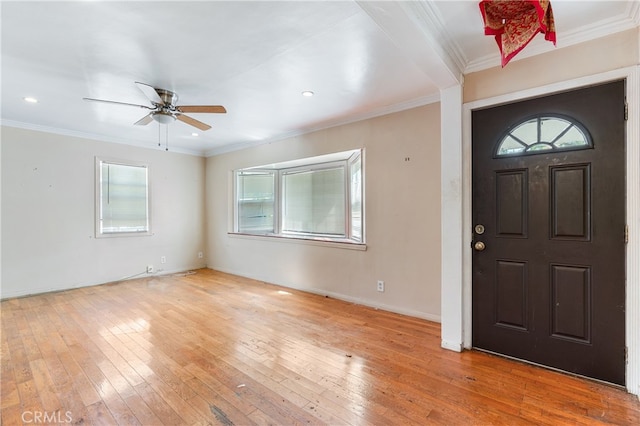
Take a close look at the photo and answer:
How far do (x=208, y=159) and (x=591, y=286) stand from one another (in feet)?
19.9

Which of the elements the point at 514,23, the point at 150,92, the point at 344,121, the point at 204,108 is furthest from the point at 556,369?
the point at 150,92

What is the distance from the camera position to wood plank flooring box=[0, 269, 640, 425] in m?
1.68

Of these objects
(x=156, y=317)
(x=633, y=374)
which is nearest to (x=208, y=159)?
(x=156, y=317)

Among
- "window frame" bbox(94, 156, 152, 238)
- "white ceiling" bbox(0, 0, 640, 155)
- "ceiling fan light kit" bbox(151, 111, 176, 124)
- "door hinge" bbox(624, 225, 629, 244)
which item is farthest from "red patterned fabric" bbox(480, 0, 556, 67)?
"window frame" bbox(94, 156, 152, 238)

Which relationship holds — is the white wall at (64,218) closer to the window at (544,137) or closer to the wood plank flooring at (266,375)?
the wood plank flooring at (266,375)

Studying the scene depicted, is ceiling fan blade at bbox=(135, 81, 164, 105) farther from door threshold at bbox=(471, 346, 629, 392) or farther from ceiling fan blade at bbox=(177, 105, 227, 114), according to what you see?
door threshold at bbox=(471, 346, 629, 392)

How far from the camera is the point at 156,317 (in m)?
3.25

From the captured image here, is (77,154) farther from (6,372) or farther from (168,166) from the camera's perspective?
(6,372)

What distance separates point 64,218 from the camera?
4305mm

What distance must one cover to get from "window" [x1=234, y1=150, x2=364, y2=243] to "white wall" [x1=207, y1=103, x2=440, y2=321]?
0.24m

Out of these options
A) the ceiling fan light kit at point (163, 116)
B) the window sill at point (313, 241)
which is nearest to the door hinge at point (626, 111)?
the window sill at point (313, 241)

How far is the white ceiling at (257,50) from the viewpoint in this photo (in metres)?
1.75

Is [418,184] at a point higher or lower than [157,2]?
lower

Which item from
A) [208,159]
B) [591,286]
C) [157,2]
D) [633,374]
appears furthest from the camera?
[208,159]
